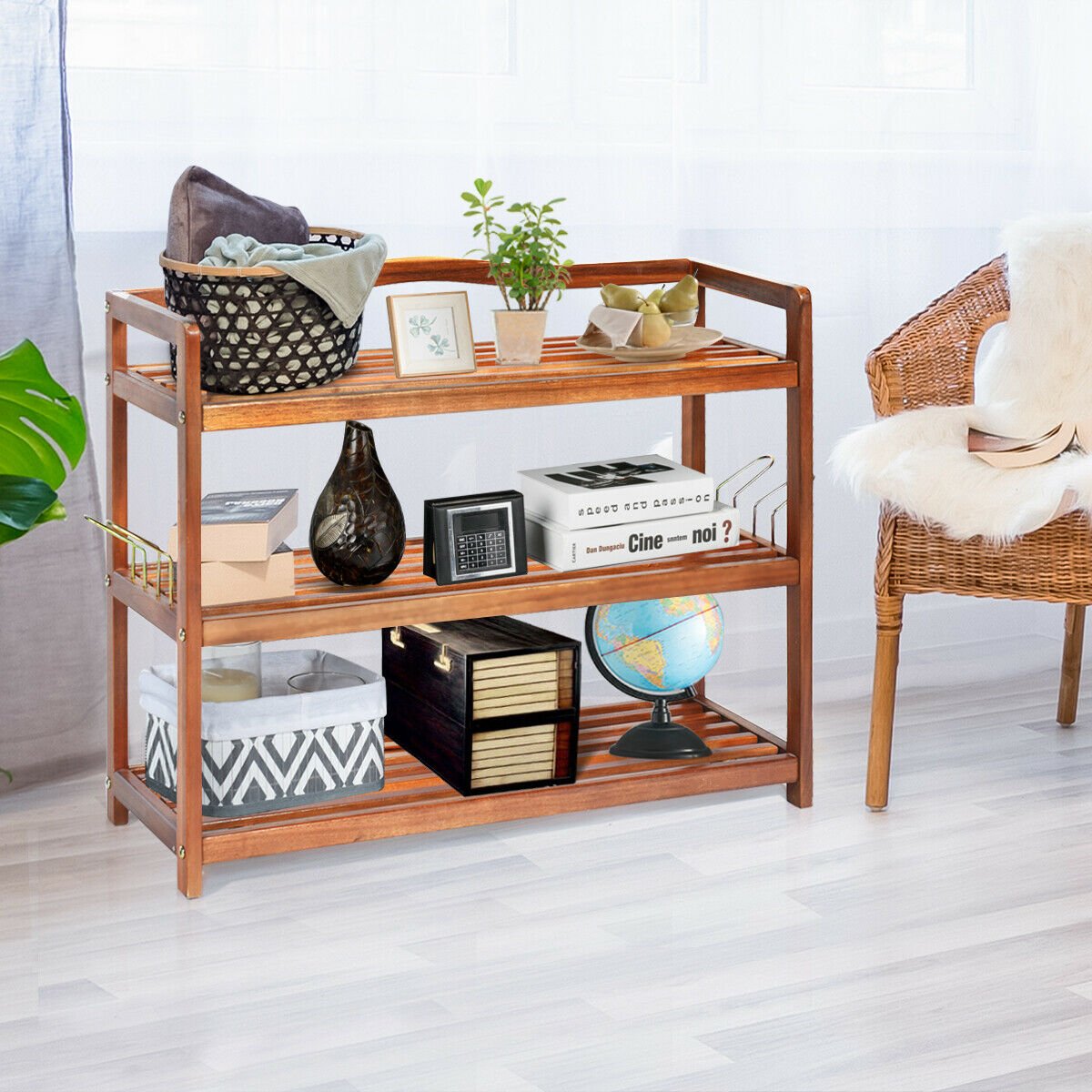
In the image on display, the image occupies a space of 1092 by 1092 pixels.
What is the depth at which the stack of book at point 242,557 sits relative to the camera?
211 centimetres

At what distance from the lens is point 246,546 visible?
2109mm

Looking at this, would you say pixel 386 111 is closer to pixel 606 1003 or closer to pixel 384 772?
pixel 384 772

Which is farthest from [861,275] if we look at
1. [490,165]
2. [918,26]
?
[490,165]

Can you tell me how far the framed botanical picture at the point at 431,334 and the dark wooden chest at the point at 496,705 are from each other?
1.33ft

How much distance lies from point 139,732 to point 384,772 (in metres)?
0.56

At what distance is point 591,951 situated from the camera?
1.99m

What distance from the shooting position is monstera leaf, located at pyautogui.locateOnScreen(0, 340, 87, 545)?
76.2 inches

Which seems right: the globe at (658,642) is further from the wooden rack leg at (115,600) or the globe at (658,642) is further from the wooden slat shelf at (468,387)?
the wooden rack leg at (115,600)

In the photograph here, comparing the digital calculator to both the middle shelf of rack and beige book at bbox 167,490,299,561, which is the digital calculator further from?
beige book at bbox 167,490,299,561

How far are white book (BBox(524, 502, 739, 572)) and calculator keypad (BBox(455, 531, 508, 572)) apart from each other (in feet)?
0.25

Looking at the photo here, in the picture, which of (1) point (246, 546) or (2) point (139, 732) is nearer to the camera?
(1) point (246, 546)

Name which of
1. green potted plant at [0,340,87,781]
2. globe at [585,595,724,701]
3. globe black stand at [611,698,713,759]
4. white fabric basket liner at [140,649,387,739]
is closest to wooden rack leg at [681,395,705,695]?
globe at [585,595,724,701]

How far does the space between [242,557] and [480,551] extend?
342 millimetres

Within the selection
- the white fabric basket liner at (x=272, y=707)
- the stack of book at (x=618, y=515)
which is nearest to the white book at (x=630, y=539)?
the stack of book at (x=618, y=515)
